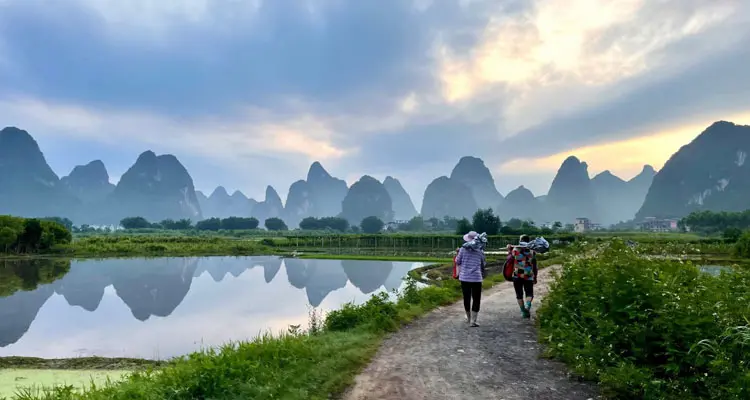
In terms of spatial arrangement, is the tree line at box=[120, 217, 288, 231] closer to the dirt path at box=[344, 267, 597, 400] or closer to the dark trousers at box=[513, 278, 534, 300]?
the dark trousers at box=[513, 278, 534, 300]

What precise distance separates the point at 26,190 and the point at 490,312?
16666 cm

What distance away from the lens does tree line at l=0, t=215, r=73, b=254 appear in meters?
32.9

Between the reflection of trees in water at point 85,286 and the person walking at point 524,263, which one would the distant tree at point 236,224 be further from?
the person walking at point 524,263

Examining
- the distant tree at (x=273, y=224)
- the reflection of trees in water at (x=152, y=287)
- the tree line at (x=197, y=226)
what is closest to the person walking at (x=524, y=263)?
the reflection of trees in water at (x=152, y=287)

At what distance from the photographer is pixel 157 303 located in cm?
1539

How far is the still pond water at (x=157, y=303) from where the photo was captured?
984 cm

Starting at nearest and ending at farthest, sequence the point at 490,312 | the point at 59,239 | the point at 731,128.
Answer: the point at 490,312, the point at 59,239, the point at 731,128

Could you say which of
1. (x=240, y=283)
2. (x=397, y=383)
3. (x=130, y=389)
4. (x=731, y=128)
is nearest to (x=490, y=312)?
(x=397, y=383)

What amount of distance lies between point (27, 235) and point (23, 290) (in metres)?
22.4

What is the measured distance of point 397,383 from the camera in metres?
4.20

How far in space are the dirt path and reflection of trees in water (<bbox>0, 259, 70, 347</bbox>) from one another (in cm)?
954

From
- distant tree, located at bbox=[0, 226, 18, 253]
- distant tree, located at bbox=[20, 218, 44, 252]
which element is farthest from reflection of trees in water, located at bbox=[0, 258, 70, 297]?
distant tree, located at bbox=[20, 218, 44, 252]

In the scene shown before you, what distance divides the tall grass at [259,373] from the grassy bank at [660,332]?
2364 millimetres

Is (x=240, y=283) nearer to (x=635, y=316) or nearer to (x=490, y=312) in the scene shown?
(x=490, y=312)
